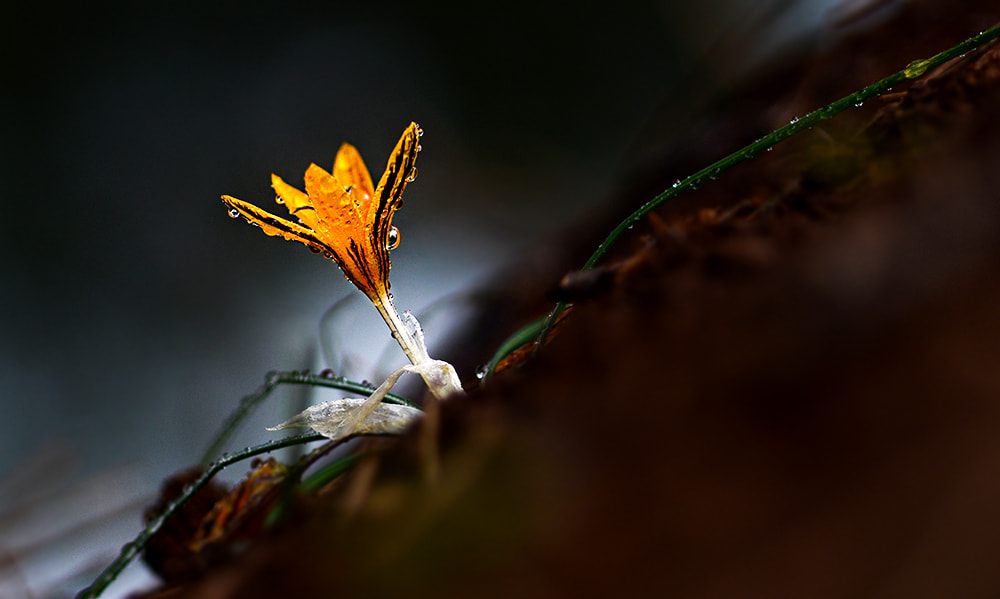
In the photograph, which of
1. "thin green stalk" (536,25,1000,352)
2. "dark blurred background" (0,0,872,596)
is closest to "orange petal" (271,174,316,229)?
"thin green stalk" (536,25,1000,352)

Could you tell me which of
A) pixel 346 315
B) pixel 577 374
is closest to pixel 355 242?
pixel 577 374

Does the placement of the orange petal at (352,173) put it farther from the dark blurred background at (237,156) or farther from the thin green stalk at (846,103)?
the dark blurred background at (237,156)

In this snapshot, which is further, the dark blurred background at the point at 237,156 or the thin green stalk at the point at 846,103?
the dark blurred background at the point at 237,156

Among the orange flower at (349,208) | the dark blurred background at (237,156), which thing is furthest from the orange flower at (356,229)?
the dark blurred background at (237,156)

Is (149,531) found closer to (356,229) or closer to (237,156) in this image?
(356,229)

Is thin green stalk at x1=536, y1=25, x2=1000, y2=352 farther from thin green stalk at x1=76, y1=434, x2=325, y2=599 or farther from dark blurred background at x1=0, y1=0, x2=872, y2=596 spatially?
dark blurred background at x1=0, y1=0, x2=872, y2=596

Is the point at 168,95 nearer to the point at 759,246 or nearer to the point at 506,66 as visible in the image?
the point at 506,66

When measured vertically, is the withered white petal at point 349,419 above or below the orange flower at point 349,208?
below
